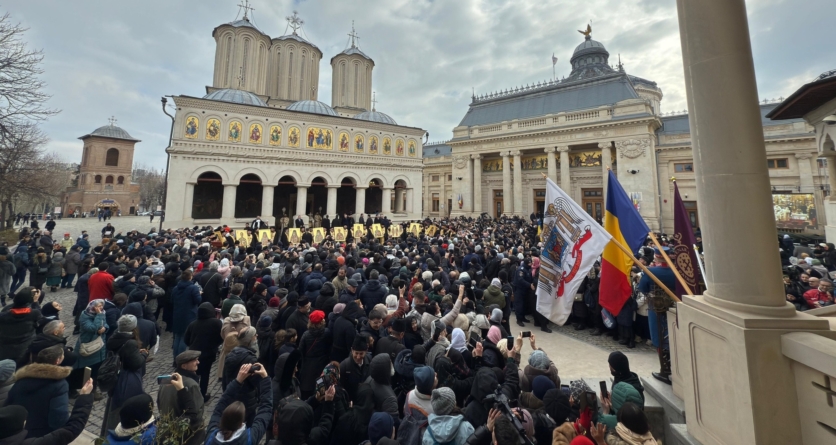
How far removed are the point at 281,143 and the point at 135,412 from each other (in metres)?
26.2

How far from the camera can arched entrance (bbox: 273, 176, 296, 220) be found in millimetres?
28562

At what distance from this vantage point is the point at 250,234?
16078 millimetres

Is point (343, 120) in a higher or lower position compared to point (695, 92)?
higher

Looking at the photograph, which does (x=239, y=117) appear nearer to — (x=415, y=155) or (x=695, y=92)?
(x=415, y=155)

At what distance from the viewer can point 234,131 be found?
78.5 feet

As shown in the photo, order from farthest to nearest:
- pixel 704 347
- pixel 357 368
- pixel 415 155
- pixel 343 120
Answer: pixel 415 155 < pixel 343 120 < pixel 357 368 < pixel 704 347

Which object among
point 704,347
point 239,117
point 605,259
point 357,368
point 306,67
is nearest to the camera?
point 704,347

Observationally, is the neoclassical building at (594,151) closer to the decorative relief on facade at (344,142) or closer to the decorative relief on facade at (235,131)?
the decorative relief on facade at (344,142)

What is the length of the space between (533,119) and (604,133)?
6.92m

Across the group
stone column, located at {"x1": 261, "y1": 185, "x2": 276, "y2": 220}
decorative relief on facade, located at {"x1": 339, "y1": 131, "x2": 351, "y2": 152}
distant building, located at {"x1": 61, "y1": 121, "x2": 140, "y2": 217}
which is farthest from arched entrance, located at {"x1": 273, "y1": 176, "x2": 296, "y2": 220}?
distant building, located at {"x1": 61, "y1": 121, "x2": 140, "y2": 217}

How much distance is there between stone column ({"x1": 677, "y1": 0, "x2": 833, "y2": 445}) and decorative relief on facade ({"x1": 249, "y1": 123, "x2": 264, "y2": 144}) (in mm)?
27295

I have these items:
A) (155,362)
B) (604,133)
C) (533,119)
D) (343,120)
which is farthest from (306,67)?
(155,362)

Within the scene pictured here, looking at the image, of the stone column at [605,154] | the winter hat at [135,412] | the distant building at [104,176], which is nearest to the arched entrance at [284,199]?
the winter hat at [135,412]

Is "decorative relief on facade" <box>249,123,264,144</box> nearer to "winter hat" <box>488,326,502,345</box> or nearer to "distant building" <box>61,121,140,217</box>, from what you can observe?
"winter hat" <box>488,326,502,345</box>
